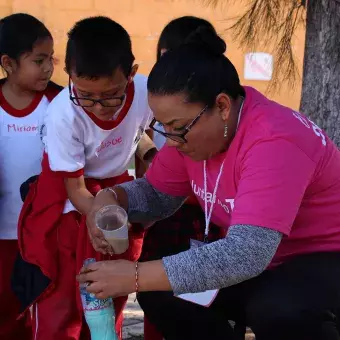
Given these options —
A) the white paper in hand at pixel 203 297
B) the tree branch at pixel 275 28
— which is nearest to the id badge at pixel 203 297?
→ the white paper in hand at pixel 203 297

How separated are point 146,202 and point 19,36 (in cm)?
94

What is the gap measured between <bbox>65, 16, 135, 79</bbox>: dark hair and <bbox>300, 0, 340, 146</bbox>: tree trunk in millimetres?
902

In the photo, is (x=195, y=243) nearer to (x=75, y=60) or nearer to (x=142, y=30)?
(x=75, y=60)

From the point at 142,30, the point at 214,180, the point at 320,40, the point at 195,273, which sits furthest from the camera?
the point at 142,30

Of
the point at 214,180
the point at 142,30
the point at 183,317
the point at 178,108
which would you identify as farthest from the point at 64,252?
the point at 142,30

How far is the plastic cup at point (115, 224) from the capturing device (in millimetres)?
2158

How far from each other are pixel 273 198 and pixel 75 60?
3.10 ft

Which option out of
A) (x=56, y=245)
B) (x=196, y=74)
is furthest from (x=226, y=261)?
(x=56, y=245)

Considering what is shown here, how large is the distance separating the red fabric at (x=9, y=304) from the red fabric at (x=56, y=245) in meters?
0.44

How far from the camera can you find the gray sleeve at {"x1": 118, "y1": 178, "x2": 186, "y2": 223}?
2402mm

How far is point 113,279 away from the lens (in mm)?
1875

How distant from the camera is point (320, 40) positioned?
3.01m

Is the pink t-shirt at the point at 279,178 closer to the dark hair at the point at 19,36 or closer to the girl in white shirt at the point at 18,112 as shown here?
the girl in white shirt at the point at 18,112

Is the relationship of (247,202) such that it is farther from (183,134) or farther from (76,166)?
(76,166)
